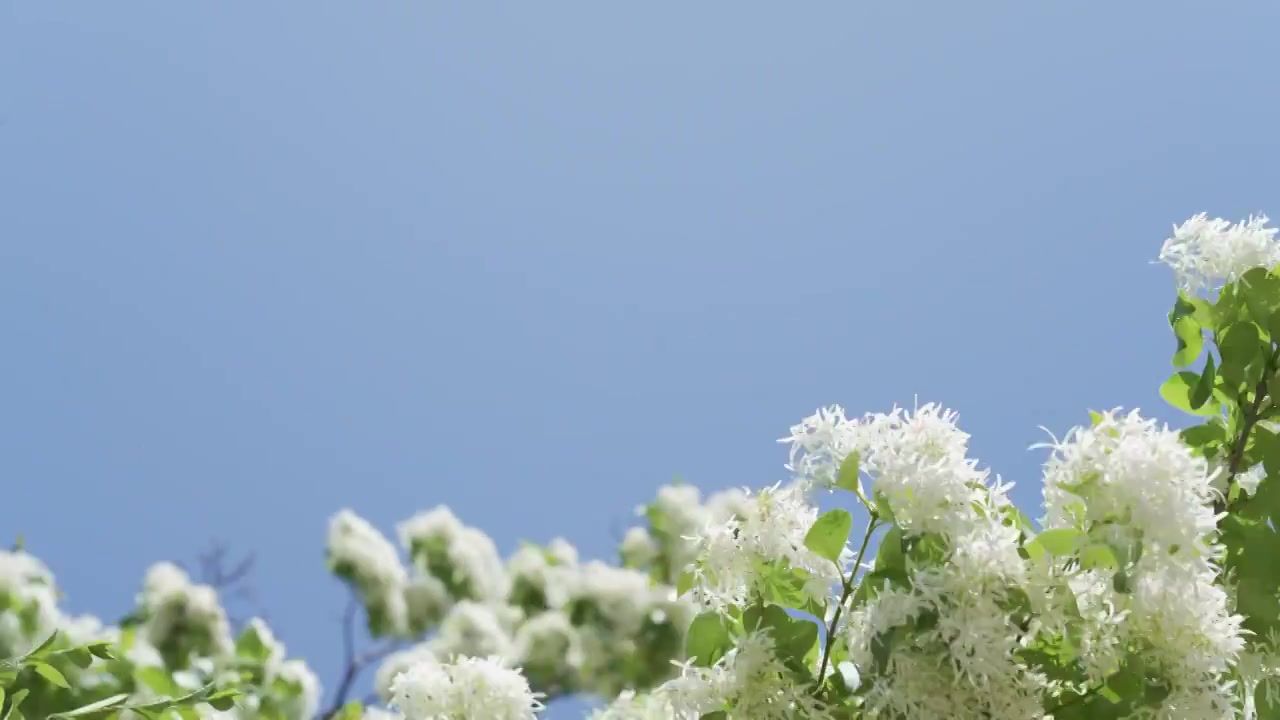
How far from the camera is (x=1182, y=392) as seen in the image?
1604mm

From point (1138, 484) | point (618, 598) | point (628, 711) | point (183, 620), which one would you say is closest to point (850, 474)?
point (1138, 484)

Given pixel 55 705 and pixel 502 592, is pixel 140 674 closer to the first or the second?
pixel 55 705

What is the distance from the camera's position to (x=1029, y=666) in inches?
48.5

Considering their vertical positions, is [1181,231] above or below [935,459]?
above

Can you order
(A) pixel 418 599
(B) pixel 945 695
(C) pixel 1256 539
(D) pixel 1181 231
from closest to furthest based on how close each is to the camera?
1. (B) pixel 945 695
2. (C) pixel 1256 539
3. (D) pixel 1181 231
4. (A) pixel 418 599

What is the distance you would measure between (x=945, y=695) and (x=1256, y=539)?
47 centimetres

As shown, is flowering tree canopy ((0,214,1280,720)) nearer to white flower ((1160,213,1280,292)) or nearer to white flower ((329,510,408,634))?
white flower ((1160,213,1280,292))

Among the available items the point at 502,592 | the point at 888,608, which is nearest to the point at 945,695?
the point at 888,608

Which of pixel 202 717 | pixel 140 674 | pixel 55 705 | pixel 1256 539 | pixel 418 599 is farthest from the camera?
pixel 418 599

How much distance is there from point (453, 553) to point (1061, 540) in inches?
270

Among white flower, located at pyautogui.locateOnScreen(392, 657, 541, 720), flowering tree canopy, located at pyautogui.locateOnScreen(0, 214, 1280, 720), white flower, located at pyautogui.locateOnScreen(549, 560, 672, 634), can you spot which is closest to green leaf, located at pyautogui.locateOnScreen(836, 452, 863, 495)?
flowering tree canopy, located at pyautogui.locateOnScreen(0, 214, 1280, 720)

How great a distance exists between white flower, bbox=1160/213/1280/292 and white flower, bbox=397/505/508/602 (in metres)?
6.50

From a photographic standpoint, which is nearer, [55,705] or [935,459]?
[935,459]

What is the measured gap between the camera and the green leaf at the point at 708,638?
4.37 feet
